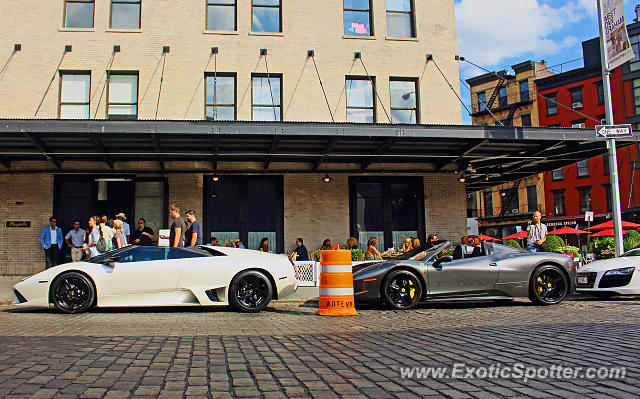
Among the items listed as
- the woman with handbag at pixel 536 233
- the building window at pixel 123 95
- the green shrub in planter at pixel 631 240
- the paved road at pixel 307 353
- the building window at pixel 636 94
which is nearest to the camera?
the paved road at pixel 307 353

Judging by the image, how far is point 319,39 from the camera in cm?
1834

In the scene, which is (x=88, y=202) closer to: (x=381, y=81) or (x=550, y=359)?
(x=381, y=81)

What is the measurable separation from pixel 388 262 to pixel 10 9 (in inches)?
615

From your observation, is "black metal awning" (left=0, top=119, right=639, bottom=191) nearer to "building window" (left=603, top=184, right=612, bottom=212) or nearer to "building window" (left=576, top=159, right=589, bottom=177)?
"building window" (left=603, top=184, right=612, bottom=212)

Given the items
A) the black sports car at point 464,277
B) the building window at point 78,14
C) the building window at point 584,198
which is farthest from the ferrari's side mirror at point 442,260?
the building window at point 584,198

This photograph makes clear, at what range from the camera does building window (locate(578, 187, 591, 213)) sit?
45.7 m

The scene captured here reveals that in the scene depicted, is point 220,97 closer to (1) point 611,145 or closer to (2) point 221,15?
(2) point 221,15

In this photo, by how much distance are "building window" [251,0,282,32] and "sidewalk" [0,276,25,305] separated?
36.1 ft

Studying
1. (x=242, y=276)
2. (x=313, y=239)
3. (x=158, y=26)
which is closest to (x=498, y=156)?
(x=313, y=239)

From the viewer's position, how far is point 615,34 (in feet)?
43.0

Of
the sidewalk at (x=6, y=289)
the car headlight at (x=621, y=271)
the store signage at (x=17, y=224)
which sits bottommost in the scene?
the sidewalk at (x=6, y=289)

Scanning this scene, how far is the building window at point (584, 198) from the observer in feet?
150

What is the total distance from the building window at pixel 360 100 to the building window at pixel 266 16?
3.20m

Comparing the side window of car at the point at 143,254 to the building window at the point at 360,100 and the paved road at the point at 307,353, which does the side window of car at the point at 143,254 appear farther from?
the building window at the point at 360,100
